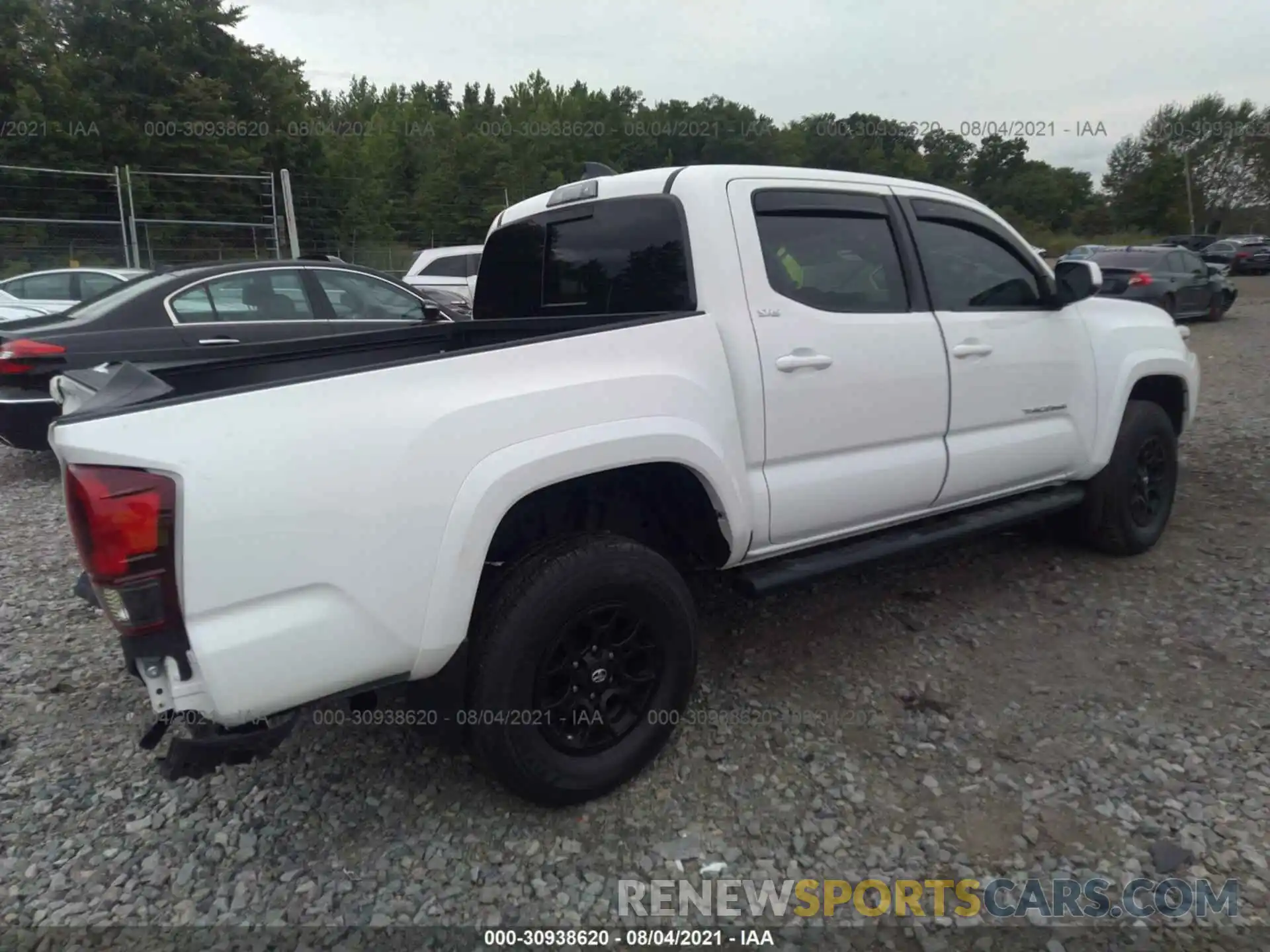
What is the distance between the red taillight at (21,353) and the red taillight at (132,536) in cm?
462

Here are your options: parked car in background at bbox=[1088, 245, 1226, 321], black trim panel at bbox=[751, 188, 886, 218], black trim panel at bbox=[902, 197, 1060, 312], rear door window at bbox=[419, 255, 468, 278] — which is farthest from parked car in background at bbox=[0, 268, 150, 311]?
parked car in background at bbox=[1088, 245, 1226, 321]

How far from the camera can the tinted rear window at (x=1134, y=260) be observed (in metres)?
16.4

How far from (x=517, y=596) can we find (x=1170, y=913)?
1.96 m

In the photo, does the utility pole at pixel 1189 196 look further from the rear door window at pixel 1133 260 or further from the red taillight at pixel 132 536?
the red taillight at pixel 132 536

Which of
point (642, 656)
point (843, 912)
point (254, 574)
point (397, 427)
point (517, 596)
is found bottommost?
point (843, 912)

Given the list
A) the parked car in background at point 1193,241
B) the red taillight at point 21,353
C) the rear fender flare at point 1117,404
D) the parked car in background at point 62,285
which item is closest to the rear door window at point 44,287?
the parked car in background at point 62,285

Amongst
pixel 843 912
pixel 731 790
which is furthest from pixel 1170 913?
pixel 731 790

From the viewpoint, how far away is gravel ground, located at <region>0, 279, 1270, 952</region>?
95.8 inches

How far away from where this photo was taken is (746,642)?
3.85 m

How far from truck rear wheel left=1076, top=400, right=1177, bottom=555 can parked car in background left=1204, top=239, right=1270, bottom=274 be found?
34047mm

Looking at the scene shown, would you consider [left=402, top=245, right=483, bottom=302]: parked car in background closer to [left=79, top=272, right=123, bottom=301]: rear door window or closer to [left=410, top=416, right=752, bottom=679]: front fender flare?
[left=79, top=272, right=123, bottom=301]: rear door window

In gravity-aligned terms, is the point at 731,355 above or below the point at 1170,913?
above

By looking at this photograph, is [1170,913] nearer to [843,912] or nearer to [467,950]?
[843,912]

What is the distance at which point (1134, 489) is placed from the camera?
4551mm
